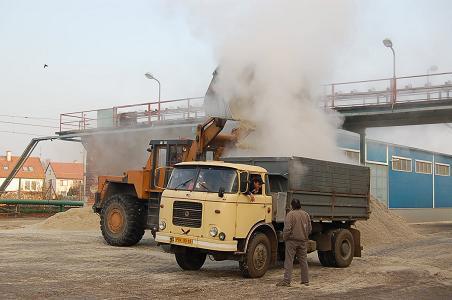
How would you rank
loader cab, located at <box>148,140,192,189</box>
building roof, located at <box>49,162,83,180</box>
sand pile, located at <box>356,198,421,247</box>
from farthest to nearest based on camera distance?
building roof, located at <box>49,162,83,180</box>
sand pile, located at <box>356,198,421,247</box>
loader cab, located at <box>148,140,192,189</box>

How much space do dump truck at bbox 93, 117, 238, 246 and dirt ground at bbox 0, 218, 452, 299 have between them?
23.9 inches

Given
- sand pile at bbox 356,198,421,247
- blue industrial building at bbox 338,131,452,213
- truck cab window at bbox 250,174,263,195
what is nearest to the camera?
truck cab window at bbox 250,174,263,195

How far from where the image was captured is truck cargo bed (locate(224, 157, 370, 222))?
11359mm

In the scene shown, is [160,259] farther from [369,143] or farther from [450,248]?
[369,143]

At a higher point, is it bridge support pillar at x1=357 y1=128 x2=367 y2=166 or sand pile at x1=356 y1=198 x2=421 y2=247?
bridge support pillar at x1=357 y1=128 x2=367 y2=166

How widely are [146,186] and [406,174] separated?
28.0m

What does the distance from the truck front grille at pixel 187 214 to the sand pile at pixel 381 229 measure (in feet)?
34.8

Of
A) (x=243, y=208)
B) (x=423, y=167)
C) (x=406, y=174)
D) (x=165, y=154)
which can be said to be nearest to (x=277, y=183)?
(x=243, y=208)

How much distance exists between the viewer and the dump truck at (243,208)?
1012 centimetres

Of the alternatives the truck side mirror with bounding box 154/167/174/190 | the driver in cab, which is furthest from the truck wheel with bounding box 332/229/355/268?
the truck side mirror with bounding box 154/167/174/190

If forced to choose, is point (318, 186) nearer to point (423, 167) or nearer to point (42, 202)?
point (42, 202)

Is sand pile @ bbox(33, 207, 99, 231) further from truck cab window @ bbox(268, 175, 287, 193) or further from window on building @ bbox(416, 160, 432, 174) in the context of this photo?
window on building @ bbox(416, 160, 432, 174)

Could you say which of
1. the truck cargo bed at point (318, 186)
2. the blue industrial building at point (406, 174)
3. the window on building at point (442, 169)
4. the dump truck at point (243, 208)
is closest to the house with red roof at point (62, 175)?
the window on building at point (442, 169)

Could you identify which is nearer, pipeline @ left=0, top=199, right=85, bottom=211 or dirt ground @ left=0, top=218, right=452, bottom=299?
dirt ground @ left=0, top=218, right=452, bottom=299
